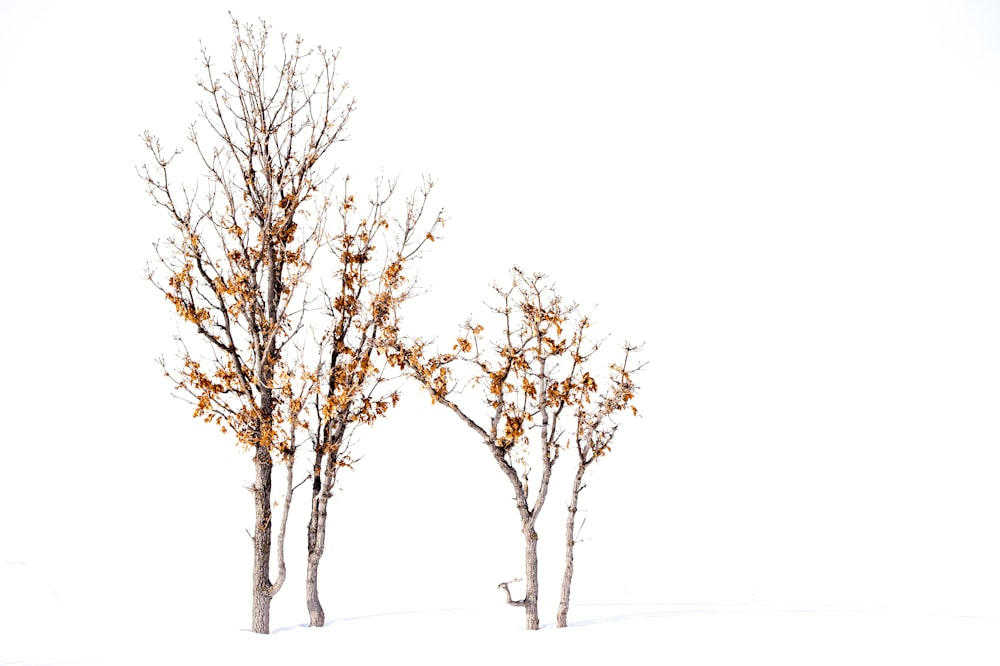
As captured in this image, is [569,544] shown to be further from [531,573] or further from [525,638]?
[525,638]

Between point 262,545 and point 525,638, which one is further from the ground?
point 262,545

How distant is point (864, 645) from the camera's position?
1078 centimetres

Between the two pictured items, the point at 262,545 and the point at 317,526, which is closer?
the point at 262,545

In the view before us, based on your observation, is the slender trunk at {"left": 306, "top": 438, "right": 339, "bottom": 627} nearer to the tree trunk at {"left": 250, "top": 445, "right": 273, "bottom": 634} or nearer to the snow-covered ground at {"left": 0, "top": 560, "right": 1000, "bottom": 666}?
the snow-covered ground at {"left": 0, "top": 560, "right": 1000, "bottom": 666}

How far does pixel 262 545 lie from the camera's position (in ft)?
39.6

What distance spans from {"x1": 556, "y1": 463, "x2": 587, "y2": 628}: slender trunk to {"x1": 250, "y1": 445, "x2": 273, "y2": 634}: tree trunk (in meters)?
3.89

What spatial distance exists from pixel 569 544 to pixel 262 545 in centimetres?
412

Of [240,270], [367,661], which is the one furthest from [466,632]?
[240,270]

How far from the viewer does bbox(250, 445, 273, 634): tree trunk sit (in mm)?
11938

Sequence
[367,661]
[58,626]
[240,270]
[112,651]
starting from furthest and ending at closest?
[58,626]
[240,270]
[112,651]
[367,661]

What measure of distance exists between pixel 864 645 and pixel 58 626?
11.3 metres

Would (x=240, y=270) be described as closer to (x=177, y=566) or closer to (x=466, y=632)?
(x=466, y=632)

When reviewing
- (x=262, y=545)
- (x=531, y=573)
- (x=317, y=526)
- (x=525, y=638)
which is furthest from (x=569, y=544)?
(x=262, y=545)

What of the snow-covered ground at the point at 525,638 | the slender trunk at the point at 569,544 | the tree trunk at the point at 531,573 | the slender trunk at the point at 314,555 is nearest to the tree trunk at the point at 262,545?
the snow-covered ground at the point at 525,638
